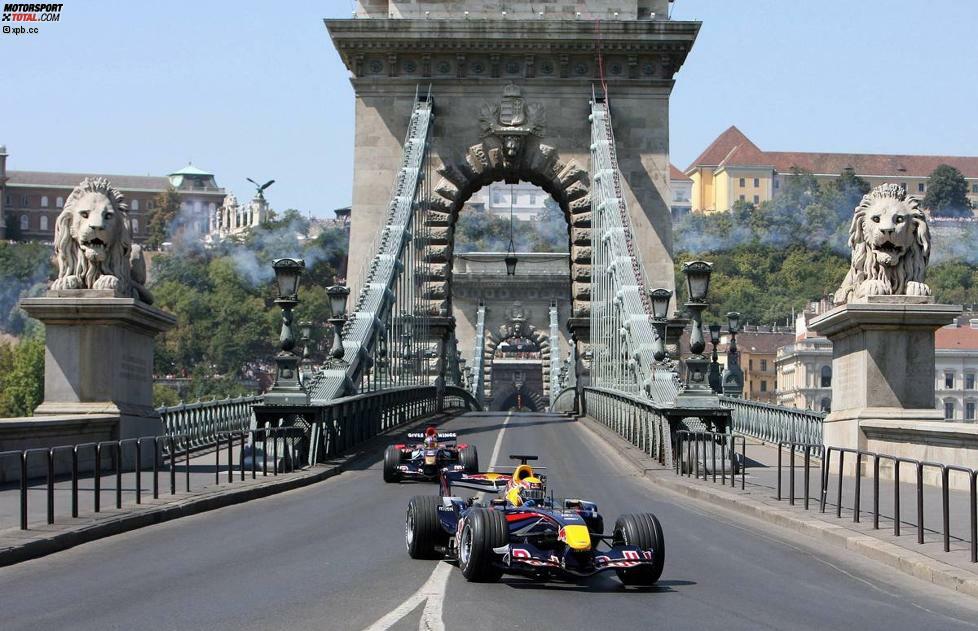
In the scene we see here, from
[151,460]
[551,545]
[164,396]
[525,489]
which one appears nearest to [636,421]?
[151,460]

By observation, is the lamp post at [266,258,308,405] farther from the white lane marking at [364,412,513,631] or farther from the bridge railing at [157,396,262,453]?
the white lane marking at [364,412,513,631]

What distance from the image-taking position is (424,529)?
1433 cm

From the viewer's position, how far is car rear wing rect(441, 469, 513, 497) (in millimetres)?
16109

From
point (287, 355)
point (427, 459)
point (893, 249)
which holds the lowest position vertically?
point (427, 459)

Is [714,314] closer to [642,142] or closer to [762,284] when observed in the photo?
[762,284]

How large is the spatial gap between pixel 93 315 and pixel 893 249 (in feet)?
39.2

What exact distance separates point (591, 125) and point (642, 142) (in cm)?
189

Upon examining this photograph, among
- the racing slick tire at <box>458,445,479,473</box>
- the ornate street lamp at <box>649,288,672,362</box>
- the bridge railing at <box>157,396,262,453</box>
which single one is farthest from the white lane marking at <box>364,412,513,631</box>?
the ornate street lamp at <box>649,288,672,362</box>

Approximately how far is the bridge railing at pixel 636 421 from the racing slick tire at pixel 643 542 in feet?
48.2

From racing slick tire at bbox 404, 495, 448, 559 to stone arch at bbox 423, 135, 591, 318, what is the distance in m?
36.9

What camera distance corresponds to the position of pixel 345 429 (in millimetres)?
31375

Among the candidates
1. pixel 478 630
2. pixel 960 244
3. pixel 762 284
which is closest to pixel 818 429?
pixel 478 630

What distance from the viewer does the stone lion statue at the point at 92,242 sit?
24062mm

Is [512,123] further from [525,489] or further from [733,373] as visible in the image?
[525,489]
